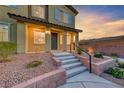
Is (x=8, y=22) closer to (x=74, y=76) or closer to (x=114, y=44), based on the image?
(x=74, y=76)

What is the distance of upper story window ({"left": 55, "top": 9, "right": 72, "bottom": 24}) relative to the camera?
1373 cm

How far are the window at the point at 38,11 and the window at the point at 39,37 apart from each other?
1551 millimetres

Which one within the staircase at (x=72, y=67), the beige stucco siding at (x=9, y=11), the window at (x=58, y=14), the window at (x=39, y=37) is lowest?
the staircase at (x=72, y=67)

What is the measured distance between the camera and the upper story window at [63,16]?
13733mm

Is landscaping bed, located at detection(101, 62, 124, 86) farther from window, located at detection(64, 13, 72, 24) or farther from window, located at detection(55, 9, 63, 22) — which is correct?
window, located at detection(64, 13, 72, 24)

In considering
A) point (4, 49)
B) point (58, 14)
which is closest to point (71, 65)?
point (4, 49)

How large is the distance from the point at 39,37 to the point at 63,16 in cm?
452

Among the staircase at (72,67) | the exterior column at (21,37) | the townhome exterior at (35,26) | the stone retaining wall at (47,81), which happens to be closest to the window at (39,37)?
the townhome exterior at (35,26)

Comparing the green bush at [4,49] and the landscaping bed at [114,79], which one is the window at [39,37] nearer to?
the green bush at [4,49]

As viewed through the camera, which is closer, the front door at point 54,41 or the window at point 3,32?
the window at point 3,32

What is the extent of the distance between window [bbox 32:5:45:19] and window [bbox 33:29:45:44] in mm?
1551
